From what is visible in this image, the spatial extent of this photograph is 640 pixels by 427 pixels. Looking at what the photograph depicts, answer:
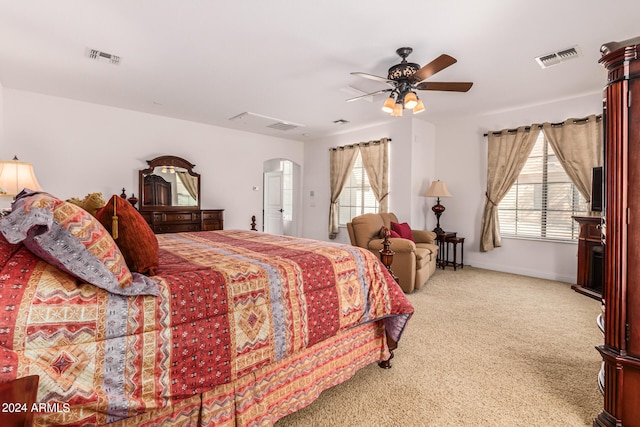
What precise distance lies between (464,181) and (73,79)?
605cm

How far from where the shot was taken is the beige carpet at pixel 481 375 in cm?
171

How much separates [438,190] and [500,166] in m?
1.02

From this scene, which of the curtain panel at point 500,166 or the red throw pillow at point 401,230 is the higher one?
the curtain panel at point 500,166

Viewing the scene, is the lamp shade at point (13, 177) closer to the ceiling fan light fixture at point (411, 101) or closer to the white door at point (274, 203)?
the ceiling fan light fixture at point (411, 101)

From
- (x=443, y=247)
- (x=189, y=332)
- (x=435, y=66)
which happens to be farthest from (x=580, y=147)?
(x=189, y=332)

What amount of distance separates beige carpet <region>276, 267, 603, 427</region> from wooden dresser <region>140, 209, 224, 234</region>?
3979mm

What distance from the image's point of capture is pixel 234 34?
279 cm

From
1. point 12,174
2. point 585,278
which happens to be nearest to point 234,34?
point 12,174

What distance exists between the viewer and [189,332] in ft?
4.26

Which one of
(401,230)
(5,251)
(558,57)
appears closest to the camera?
(5,251)

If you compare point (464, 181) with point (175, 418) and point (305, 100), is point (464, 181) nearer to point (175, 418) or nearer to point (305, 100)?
point (305, 100)

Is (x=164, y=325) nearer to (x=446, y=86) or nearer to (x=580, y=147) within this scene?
(x=446, y=86)

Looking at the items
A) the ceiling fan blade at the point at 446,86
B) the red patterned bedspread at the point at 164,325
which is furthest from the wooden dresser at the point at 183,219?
the ceiling fan blade at the point at 446,86

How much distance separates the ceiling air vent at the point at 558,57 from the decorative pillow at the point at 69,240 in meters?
4.09
